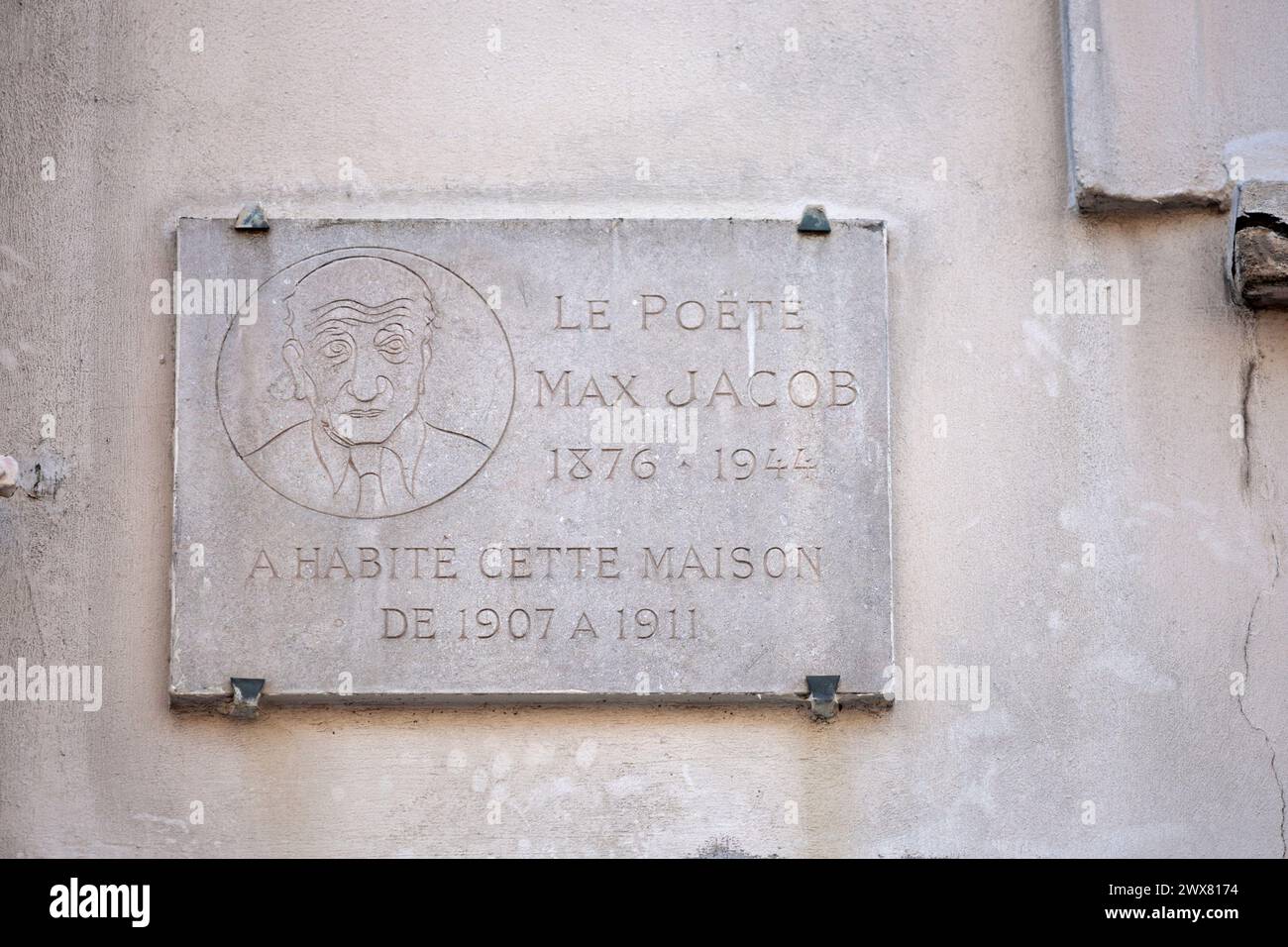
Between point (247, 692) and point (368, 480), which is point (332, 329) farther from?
point (247, 692)

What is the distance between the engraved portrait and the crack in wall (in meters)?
2.13

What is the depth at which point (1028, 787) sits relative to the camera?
428 centimetres

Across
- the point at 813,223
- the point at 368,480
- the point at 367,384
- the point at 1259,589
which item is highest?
the point at 813,223

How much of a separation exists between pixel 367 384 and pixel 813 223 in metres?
1.37

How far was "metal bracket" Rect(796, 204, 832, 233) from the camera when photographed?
14.6 feet

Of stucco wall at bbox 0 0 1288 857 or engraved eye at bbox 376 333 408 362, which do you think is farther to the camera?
engraved eye at bbox 376 333 408 362

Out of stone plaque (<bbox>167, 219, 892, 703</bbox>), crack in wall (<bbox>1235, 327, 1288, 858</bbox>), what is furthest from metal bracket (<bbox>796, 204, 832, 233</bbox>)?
crack in wall (<bbox>1235, 327, 1288, 858</bbox>)

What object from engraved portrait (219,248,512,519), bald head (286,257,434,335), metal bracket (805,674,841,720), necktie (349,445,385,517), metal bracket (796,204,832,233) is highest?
metal bracket (796,204,832,233)

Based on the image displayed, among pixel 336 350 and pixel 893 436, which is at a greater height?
pixel 336 350

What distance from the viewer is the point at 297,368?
4.40 m

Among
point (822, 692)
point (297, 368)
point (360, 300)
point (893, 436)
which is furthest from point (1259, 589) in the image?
point (297, 368)

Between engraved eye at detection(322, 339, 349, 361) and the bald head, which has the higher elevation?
the bald head

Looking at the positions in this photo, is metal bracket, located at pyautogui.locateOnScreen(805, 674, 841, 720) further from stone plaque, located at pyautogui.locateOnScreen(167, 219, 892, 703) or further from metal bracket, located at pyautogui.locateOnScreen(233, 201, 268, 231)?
metal bracket, located at pyautogui.locateOnScreen(233, 201, 268, 231)

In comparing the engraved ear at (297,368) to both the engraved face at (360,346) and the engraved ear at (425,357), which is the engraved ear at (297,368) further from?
the engraved ear at (425,357)
